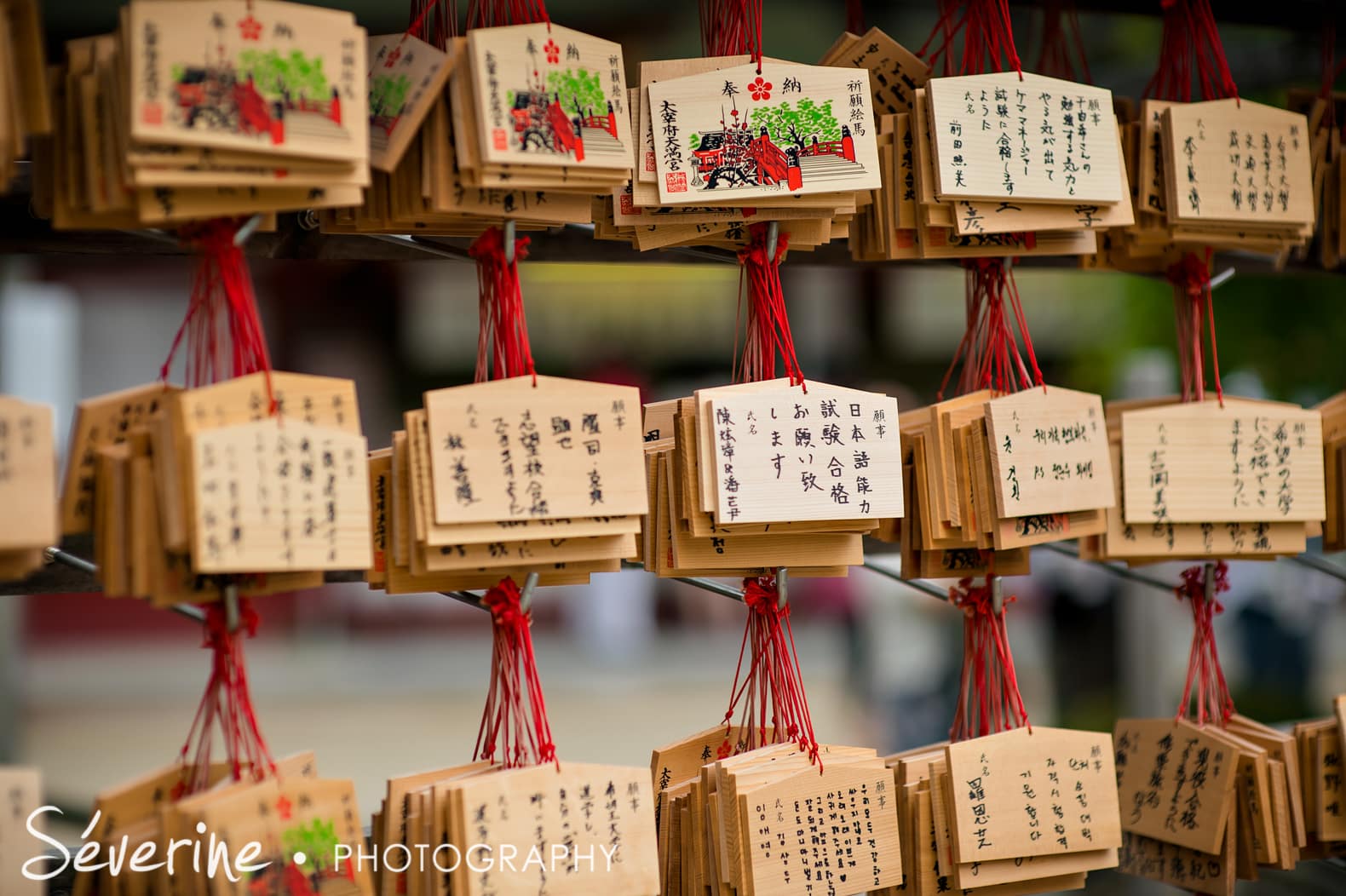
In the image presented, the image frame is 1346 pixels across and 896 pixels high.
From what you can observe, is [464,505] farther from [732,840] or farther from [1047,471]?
[1047,471]

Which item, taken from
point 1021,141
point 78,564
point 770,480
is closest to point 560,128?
point 770,480

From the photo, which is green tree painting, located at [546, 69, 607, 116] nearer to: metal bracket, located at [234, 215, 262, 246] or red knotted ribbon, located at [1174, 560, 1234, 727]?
metal bracket, located at [234, 215, 262, 246]

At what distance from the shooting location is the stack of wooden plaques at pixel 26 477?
0.99m

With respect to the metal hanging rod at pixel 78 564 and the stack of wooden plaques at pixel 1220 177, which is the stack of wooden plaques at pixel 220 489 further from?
the stack of wooden plaques at pixel 1220 177

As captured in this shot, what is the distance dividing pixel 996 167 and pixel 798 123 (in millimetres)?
235

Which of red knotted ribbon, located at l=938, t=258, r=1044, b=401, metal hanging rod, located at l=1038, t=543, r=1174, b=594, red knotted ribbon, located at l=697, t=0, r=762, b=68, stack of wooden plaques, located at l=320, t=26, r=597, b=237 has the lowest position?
metal hanging rod, located at l=1038, t=543, r=1174, b=594

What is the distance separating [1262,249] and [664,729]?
14.6ft

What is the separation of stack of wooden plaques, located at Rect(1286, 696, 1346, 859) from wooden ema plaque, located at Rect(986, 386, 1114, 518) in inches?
17.9

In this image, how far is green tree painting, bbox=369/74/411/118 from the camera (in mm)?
1173

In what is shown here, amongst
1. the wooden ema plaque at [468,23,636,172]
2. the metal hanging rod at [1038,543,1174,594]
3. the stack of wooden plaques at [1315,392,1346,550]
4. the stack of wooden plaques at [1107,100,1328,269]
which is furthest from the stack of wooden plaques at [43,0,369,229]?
the stack of wooden plaques at [1315,392,1346,550]

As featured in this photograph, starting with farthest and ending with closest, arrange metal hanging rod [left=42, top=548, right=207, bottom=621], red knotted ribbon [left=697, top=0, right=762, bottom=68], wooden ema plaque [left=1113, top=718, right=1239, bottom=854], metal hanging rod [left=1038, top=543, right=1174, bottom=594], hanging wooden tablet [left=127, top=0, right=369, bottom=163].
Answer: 1. metal hanging rod [left=1038, top=543, right=1174, bottom=594]
2. wooden ema plaque [left=1113, top=718, right=1239, bottom=854]
3. red knotted ribbon [left=697, top=0, right=762, bottom=68]
4. metal hanging rod [left=42, top=548, right=207, bottom=621]
5. hanging wooden tablet [left=127, top=0, right=369, bottom=163]

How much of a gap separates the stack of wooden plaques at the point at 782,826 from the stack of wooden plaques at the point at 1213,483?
442 mm

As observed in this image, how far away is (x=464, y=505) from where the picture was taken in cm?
112

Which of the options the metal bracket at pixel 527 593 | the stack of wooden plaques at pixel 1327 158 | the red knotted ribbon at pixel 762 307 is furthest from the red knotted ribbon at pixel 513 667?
the stack of wooden plaques at pixel 1327 158
